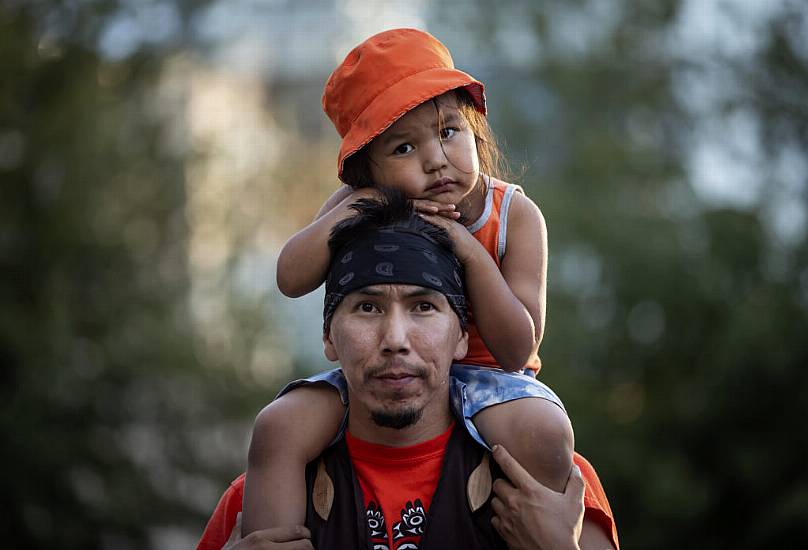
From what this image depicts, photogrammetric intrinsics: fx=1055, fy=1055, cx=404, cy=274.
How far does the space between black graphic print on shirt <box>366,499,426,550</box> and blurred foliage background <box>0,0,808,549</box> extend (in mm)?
6380

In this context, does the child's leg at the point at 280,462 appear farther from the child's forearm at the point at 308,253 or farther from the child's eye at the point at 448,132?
the child's eye at the point at 448,132

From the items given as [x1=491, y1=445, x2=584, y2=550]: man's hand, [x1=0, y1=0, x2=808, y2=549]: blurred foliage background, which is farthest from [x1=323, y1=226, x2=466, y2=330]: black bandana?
[x1=0, y1=0, x2=808, y2=549]: blurred foliage background

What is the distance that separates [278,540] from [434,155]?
45.9 inches

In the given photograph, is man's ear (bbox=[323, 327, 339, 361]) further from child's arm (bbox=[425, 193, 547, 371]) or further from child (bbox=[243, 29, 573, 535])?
child's arm (bbox=[425, 193, 547, 371])

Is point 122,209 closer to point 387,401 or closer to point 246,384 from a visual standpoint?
point 246,384

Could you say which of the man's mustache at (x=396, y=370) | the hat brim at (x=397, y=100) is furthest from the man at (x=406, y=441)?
the hat brim at (x=397, y=100)

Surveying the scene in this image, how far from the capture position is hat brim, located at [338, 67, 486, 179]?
2.93m

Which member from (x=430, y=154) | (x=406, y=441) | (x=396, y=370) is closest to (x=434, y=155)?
(x=430, y=154)

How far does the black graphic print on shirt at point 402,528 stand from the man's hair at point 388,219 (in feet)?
2.48

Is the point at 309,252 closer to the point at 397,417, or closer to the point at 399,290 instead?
the point at 399,290

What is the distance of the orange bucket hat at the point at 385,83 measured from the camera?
295cm

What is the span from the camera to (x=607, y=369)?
416 inches

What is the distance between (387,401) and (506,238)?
24.6 inches

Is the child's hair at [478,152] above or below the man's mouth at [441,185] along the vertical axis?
above
